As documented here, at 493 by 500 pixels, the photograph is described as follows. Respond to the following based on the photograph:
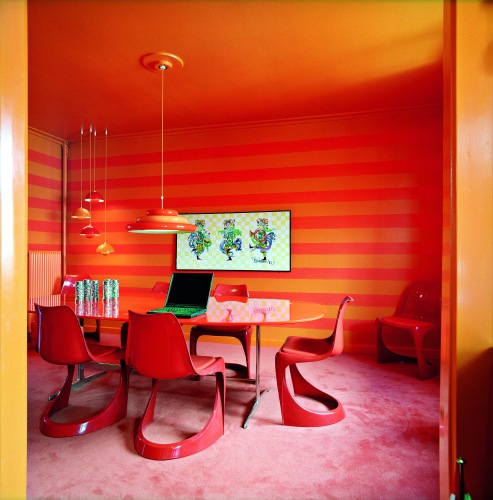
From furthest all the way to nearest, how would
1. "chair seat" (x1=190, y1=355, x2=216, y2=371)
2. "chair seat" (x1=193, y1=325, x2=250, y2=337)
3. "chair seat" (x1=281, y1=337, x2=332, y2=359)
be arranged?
"chair seat" (x1=193, y1=325, x2=250, y2=337) < "chair seat" (x1=281, y1=337, x2=332, y2=359) < "chair seat" (x1=190, y1=355, x2=216, y2=371)

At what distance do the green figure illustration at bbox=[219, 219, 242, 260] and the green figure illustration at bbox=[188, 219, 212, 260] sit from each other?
223mm

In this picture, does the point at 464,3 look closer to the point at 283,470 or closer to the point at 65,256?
the point at 283,470

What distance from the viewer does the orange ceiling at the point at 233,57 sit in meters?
2.90

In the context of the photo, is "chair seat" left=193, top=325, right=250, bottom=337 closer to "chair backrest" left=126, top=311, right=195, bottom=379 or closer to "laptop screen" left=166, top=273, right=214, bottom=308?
"laptop screen" left=166, top=273, right=214, bottom=308

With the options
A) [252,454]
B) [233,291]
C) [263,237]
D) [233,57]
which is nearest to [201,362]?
[252,454]

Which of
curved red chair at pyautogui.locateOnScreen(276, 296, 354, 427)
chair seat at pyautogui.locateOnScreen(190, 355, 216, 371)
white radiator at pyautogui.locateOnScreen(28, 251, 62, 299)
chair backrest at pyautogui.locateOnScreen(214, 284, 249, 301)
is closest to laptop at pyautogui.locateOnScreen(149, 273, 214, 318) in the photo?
chair seat at pyautogui.locateOnScreen(190, 355, 216, 371)

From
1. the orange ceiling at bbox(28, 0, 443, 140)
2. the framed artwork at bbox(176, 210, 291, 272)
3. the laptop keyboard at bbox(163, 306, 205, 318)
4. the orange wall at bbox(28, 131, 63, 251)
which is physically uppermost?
the orange ceiling at bbox(28, 0, 443, 140)

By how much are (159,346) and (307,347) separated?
1.36 m

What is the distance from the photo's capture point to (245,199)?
5488 millimetres

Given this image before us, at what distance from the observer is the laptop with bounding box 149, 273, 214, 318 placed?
3158mm

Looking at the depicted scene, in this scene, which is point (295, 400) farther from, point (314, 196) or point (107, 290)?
point (314, 196)

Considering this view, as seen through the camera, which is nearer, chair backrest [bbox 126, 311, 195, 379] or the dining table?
chair backrest [bbox 126, 311, 195, 379]

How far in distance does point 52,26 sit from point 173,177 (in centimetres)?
288

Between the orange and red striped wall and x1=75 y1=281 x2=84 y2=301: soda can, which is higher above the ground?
the orange and red striped wall
